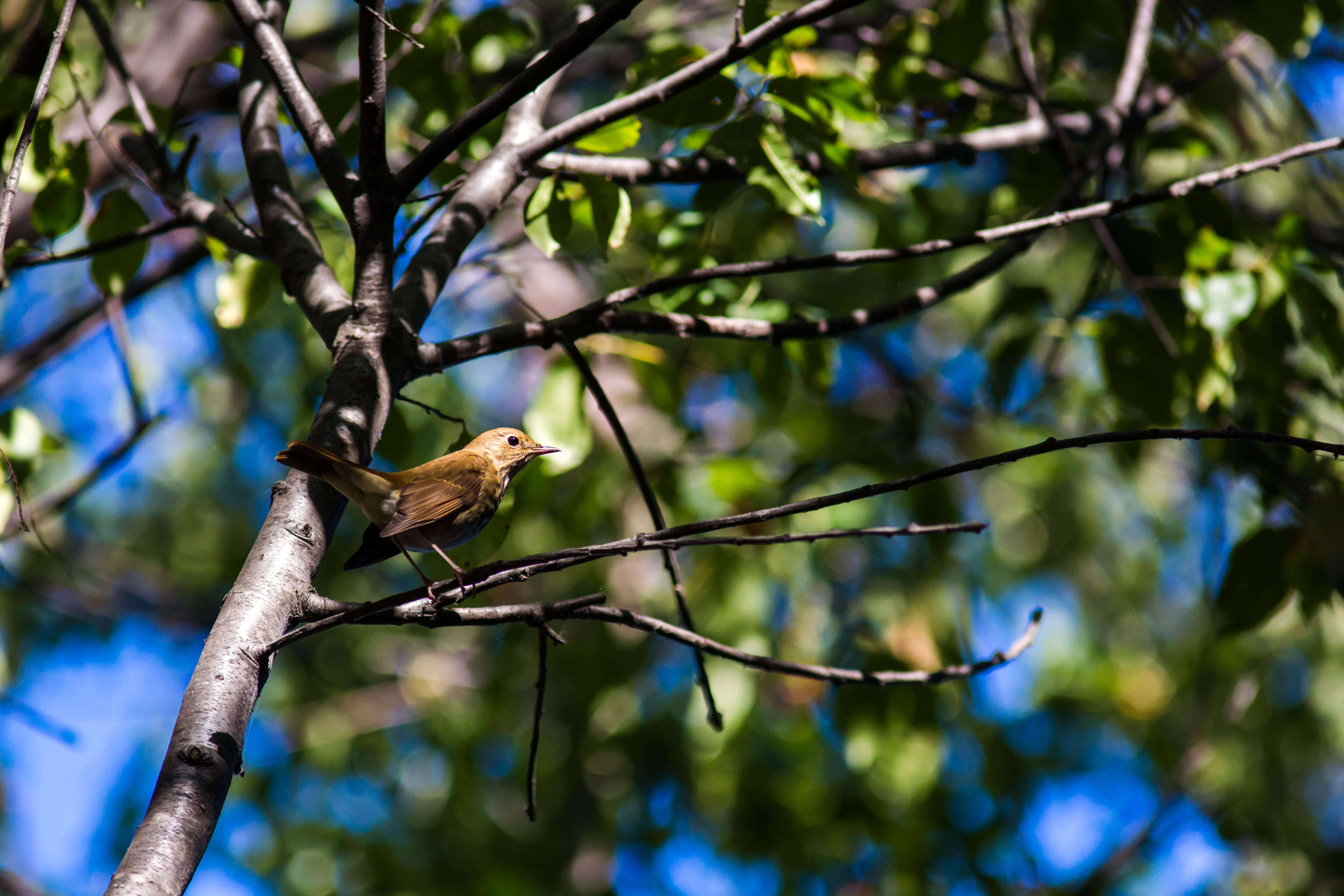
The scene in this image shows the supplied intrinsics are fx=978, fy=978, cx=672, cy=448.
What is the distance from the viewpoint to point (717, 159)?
3275 mm

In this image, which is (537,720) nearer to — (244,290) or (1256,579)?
(244,290)

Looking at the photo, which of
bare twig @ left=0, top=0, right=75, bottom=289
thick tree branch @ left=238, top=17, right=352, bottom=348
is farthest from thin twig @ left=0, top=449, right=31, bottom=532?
thick tree branch @ left=238, top=17, right=352, bottom=348

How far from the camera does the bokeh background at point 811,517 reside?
3.42 metres

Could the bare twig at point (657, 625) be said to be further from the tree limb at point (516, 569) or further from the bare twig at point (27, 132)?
the bare twig at point (27, 132)

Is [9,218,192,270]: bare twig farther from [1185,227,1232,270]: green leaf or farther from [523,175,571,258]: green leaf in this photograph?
[1185,227,1232,270]: green leaf

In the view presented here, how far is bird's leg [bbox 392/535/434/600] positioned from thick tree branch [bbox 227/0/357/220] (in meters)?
0.78

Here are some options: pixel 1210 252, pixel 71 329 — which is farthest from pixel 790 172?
pixel 71 329

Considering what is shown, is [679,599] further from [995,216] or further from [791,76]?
[995,216]

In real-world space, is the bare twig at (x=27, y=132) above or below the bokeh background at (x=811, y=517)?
above

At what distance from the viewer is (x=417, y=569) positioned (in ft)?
7.09

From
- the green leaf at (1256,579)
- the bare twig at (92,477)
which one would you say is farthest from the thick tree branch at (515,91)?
→ the green leaf at (1256,579)

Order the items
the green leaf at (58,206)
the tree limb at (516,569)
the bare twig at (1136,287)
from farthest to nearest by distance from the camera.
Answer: the bare twig at (1136,287), the green leaf at (58,206), the tree limb at (516,569)

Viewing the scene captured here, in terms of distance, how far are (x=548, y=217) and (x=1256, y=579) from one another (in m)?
2.44

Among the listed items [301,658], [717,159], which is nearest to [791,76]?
[717,159]
